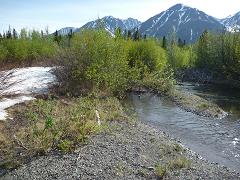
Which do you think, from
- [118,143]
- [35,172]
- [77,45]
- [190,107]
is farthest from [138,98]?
[35,172]

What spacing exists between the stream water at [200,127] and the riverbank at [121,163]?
2462mm

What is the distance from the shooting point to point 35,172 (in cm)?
1498

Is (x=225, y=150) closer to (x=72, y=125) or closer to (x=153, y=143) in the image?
(x=153, y=143)

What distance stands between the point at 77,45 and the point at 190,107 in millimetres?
12023

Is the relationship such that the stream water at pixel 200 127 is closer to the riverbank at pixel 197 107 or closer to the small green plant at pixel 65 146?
the riverbank at pixel 197 107

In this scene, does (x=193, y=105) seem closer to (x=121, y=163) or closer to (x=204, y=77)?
(x=121, y=163)

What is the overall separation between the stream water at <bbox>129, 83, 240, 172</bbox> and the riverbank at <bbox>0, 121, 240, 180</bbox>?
2462 millimetres

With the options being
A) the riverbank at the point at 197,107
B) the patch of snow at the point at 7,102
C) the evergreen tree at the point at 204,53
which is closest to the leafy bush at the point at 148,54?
the riverbank at the point at 197,107

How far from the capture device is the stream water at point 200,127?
2125 centimetres

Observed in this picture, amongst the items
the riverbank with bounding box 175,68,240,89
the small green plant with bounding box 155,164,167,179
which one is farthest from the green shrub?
the riverbank with bounding box 175,68,240,89

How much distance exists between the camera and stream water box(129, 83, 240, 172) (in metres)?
21.2

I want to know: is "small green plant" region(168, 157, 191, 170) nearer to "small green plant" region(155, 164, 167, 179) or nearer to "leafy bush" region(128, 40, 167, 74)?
"small green plant" region(155, 164, 167, 179)

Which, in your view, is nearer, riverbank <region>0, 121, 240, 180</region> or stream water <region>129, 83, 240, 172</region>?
riverbank <region>0, 121, 240, 180</region>

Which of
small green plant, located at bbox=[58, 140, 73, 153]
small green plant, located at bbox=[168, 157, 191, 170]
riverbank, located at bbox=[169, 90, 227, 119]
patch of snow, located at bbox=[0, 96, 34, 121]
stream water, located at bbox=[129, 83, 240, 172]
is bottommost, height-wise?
stream water, located at bbox=[129, 83, 240, 172]
